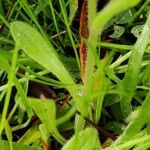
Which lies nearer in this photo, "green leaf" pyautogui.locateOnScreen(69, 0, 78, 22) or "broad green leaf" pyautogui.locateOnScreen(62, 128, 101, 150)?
"broad green leaf" pyautogui.locateOnScreen(62, 128, 101, 150)

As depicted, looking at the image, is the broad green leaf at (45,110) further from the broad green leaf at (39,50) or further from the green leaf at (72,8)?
the green leaf at (72,8)

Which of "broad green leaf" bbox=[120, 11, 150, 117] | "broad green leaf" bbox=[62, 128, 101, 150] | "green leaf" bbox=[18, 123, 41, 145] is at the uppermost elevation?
"broad green leaf" bbox=[120, 11, 150, 117]

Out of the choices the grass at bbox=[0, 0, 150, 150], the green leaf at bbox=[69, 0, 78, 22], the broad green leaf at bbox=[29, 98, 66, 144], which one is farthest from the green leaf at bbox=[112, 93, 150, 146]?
the green leaf at bbox=[69, 0, 78, 22]

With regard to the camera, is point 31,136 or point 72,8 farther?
point 72,8

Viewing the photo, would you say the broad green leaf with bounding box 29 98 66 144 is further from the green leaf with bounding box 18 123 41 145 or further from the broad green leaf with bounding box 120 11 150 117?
the broad green leaf with bounding box 120 11 150 117

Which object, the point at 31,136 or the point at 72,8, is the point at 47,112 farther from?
the point at 72,8

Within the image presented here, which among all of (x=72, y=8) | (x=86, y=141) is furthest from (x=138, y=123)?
(x=72, y=8)

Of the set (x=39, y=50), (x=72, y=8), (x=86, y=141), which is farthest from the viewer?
(x=72, y=8)

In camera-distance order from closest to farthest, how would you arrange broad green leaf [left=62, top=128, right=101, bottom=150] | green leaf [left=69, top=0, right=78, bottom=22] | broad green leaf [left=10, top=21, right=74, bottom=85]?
1. broad green leaf [left=62, top=128, right=101, bottom=150]
2. broad green leaf [left=10, top=21, right=74, bottom=85]
3. green leaf [left=69, top=0, right=78, bottom=22]
